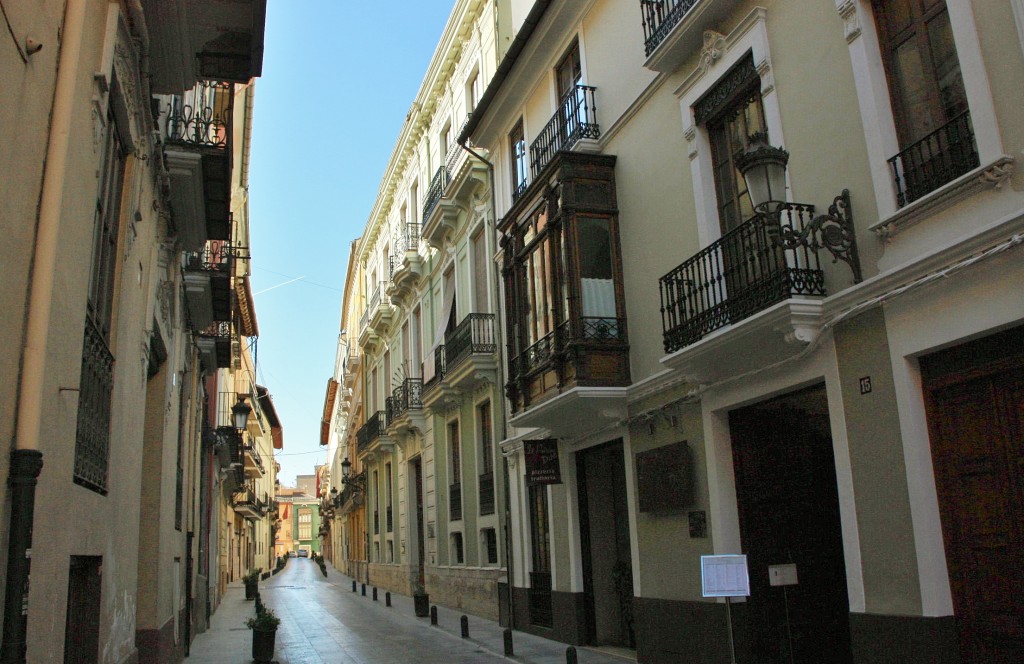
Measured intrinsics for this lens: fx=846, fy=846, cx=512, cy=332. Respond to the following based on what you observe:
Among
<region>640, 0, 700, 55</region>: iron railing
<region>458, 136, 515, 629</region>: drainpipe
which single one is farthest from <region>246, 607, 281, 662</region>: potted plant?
<region>640, 0, 700, 55</region>: iron railing

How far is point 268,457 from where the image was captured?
62.3 m

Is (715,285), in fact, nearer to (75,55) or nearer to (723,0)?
(723,0)

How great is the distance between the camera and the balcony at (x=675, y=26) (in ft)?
32.6

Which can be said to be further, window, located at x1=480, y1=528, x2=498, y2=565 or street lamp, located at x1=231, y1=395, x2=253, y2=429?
street lamp, located at x1=231, y1=395, x2=253, y2=429

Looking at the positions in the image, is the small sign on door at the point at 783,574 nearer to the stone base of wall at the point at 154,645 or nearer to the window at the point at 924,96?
the window at the point at 924,96

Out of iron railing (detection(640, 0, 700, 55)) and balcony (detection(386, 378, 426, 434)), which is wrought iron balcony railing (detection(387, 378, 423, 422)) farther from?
iron railing (detection(640, 0, 700, 55))

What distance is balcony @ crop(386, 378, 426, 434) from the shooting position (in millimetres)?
24156

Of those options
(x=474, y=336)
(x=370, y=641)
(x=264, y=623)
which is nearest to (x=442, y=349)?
(x=474, y=336)

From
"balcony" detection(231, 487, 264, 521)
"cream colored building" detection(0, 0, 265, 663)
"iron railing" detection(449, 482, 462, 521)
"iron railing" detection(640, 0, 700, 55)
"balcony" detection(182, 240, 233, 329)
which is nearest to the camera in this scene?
"cream colored building" detection(0, 0, 265, 663)

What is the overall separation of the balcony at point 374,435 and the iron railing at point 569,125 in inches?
624

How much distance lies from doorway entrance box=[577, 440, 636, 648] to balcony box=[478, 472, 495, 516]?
4.63 metres

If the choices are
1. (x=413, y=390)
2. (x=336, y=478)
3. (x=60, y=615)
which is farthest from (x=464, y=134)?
(x=336, y=478)

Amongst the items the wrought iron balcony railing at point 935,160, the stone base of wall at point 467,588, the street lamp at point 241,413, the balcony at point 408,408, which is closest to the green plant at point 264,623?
the stone base of wall at point 467,588

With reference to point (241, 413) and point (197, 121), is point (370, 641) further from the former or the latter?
point (197, 121)
